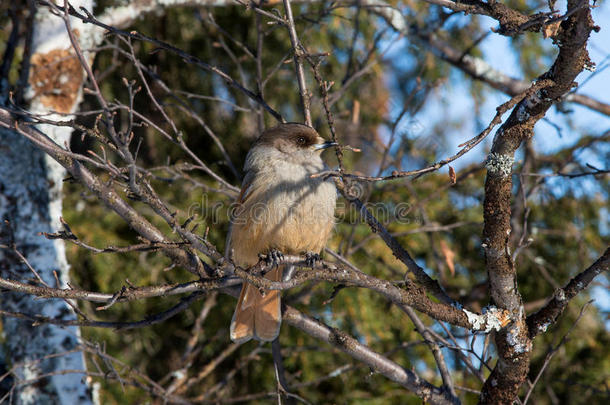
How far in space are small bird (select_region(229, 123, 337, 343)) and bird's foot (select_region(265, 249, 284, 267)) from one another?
0.04 feet

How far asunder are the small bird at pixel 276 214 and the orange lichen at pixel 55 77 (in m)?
1.33

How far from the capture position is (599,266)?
8.14 feet

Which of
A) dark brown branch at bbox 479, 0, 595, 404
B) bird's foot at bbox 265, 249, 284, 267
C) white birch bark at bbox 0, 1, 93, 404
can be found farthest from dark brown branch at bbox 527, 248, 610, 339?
white birch bark at bbox 0, 1, 93, 404

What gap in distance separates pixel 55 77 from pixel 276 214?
1758mm

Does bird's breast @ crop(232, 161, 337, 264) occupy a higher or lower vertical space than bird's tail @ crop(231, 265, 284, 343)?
higher

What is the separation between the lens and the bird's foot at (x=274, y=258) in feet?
10.8

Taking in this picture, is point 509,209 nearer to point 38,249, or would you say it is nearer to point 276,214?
point 276,214

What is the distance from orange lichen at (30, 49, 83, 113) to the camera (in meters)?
3.83

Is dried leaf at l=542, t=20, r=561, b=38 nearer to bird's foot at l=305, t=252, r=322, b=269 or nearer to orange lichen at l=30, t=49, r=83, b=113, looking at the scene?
bird's foot at l=305, t=252, r=322, b=269

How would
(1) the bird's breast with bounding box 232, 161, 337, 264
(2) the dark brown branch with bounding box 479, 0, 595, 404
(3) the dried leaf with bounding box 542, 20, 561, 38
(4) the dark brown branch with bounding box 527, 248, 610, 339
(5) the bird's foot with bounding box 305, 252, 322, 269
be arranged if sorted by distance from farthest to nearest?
(1) the bird's breast with bounding box 232, 161, 337, 264, (5) the bird's foot with bounding box 305, 252, 322, 269, (4) the dark brown branch with bounding box 527, 248, 610, 339, (2) the dark brown branch with bounding box 479, 0, 595, 404, (3) the dried leaf with bounding box 542, 20, 561, 38

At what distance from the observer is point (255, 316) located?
3719 millimetres

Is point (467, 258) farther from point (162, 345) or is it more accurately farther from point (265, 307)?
point (162, 345)

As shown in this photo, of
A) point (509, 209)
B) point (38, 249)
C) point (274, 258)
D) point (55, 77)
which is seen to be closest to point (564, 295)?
point (509, 209)

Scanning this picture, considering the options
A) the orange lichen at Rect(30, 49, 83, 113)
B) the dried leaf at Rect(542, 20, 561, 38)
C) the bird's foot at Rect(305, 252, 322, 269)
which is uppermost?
the orange lichen at Rect(30, 49, 83, 113)
